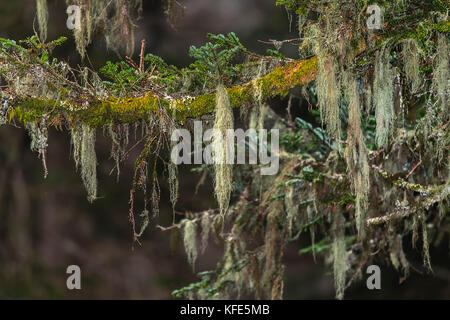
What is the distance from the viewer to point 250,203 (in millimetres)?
4934

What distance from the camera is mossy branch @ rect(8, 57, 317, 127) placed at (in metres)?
3.07

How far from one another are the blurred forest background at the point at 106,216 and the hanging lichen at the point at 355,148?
4572 mm

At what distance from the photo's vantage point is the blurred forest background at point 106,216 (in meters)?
8.17

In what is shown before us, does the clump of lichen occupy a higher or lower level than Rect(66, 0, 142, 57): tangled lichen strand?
lower

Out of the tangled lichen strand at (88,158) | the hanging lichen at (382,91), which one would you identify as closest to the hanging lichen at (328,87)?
the hanging lichen at (382,91)

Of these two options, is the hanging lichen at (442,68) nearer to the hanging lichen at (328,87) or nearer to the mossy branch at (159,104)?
the hanging lichen at (328,87)

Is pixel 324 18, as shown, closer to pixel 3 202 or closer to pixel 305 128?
pixel 305 128

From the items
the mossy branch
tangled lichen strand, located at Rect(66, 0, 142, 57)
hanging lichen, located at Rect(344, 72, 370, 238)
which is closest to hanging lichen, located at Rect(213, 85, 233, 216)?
the mossy branch

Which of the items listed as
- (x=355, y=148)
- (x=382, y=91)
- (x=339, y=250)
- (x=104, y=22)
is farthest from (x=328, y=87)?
(x=104, y=22)

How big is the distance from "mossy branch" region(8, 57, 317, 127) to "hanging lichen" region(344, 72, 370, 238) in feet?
0.83

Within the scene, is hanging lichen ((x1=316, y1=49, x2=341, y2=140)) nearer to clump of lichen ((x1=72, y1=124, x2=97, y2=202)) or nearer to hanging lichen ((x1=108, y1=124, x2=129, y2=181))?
hanging lichen ((x1=108, y1=124, x2=129, y2=181))

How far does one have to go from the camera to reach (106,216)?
880cm
